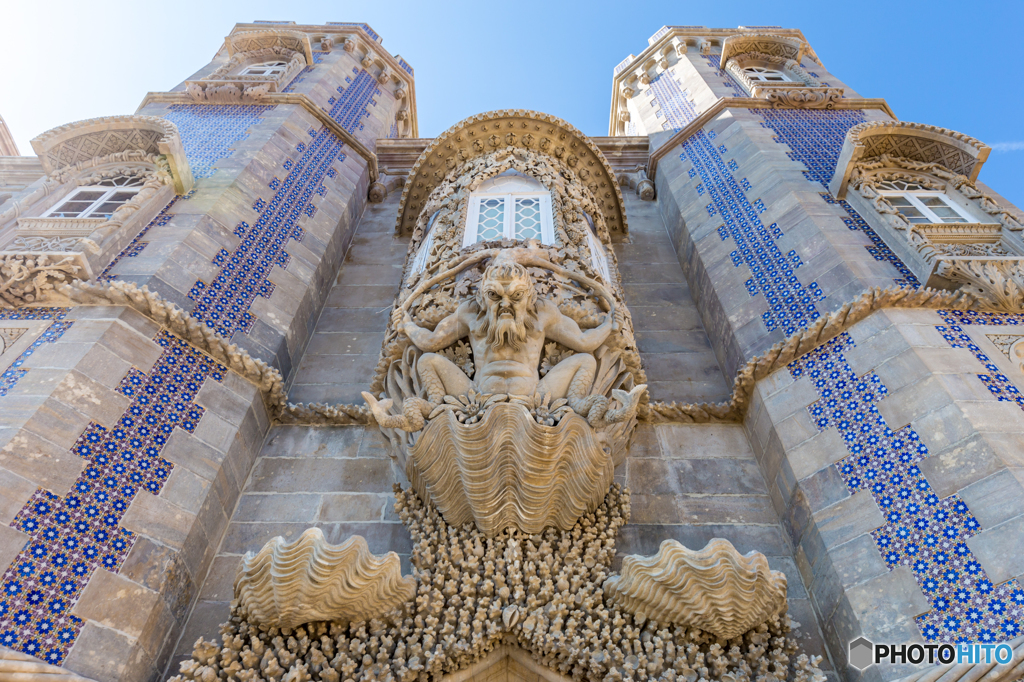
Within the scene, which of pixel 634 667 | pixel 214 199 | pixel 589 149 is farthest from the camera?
pixel 589 149

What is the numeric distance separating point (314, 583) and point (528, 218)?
5073 millimetres

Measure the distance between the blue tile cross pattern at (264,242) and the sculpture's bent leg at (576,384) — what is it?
→ 11.2 ft

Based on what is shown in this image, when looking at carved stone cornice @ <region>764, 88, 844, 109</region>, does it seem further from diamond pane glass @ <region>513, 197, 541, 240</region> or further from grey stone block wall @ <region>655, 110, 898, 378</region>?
diamond pane glass @ <region>513, 197, 541, 240</region>

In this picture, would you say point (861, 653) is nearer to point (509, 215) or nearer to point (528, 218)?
point (528, 218)

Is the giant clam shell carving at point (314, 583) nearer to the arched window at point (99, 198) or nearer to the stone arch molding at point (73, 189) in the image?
the stone arch molding at point (73, 189)

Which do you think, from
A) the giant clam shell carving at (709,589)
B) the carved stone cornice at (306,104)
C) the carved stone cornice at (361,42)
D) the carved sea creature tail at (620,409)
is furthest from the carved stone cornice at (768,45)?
the giant clam shell carving at (709,589)

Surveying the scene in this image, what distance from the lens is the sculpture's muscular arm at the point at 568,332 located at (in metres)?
5.87

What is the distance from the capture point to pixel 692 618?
14.0 ft

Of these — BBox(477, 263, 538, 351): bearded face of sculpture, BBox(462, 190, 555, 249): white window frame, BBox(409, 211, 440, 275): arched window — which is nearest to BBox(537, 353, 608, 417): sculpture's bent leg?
BBox(477, 263, 538, 351): bearded face of sculpture

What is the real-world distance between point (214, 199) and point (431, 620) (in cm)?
597

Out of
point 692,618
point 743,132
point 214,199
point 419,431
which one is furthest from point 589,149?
point 692,618

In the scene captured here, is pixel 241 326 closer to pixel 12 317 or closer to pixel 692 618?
pixel 12 317

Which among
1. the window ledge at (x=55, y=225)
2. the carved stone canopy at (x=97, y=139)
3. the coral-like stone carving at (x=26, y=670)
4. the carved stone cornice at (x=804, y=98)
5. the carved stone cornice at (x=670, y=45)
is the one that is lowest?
the coral-like stone carving at (x=26, y=670)

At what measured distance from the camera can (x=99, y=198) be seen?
8250 mm
